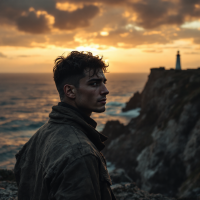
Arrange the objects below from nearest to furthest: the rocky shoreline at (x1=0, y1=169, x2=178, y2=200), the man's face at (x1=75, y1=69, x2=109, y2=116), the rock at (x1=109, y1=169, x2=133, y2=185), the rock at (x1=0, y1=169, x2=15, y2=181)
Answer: the man's face at (x1=75, y1=69, x2=109, y2=116) < the rocky shoreline at (x1=0, y1=169, x2=178, y2=200) < the rock at (x1=0, y1=169, x2=15, y2=181) < the rock at (x1=109, y1=169, x2=133, y2=185)

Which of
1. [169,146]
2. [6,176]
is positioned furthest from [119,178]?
[169,146]

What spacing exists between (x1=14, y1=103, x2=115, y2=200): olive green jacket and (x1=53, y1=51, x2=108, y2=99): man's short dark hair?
0.35m

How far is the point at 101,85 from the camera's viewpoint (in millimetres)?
2725

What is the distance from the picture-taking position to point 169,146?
2122cm

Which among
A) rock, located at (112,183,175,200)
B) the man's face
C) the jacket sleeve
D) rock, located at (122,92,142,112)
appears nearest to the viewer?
the jacket sleeve

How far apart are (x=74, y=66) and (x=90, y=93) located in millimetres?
394

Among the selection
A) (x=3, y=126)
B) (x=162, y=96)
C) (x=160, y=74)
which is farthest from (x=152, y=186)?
(x=3, y=126)

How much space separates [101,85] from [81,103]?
1.15 ft

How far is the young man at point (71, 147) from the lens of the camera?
1882mm

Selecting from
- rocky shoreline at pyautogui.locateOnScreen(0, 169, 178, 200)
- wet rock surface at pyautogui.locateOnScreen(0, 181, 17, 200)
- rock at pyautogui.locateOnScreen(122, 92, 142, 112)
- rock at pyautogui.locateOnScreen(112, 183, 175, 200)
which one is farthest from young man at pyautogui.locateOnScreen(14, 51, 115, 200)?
rock at pyautogui.locateOnScreen(122, 92, 142, 112)

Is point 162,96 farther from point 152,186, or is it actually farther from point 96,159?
point 96,159

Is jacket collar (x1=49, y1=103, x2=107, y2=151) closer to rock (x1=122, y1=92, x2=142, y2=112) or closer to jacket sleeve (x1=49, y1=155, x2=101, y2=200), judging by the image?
jacket sleeve (x1=49, y1=155, x2=101, y2=200)

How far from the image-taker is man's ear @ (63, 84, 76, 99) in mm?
2648

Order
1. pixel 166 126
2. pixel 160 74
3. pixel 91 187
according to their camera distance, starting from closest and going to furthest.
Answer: pixel 91 187, pixel 166 126, pixel 160 74
